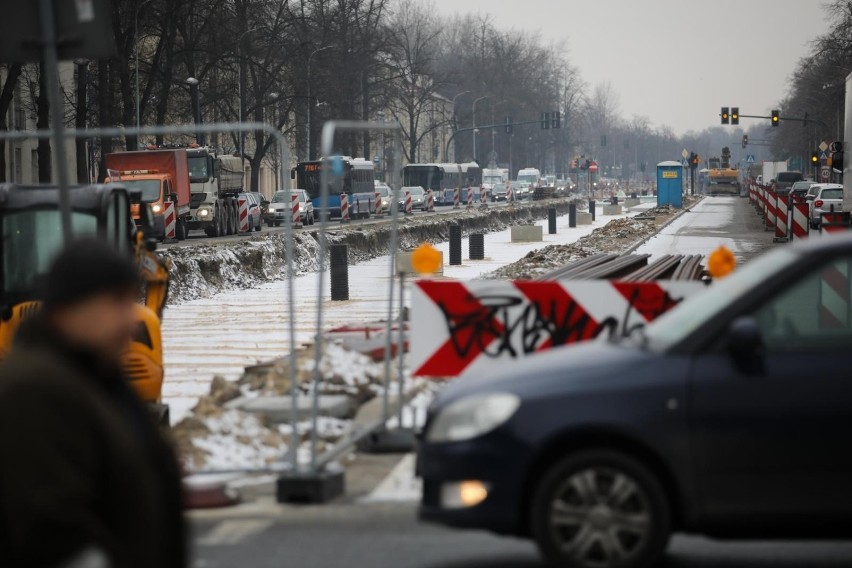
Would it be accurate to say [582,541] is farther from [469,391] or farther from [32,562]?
[32,562]

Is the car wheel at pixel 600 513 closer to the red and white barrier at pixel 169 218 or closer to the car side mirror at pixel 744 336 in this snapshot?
the car side mirror at pixel 744 336

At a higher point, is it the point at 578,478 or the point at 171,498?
the point at 171,498

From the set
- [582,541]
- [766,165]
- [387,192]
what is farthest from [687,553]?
[766,165]

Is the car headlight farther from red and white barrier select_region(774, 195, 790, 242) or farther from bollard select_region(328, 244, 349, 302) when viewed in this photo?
red and white barrier select_region(774, 195, 790, 242)

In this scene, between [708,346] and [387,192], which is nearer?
[708,346]

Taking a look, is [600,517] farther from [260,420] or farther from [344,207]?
[344,207]

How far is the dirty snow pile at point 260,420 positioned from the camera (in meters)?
10.2

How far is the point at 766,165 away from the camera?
137250 millimetres

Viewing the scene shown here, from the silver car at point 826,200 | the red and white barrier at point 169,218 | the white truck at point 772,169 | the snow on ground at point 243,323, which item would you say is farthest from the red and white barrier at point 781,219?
the white truck at point 772,169

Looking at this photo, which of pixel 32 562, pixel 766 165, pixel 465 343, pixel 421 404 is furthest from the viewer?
pixel 766 165

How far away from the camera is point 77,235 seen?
503 inches

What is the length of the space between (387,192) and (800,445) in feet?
254

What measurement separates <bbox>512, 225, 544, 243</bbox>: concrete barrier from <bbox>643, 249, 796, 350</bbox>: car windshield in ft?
152

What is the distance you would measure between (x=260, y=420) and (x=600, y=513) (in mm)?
4701
